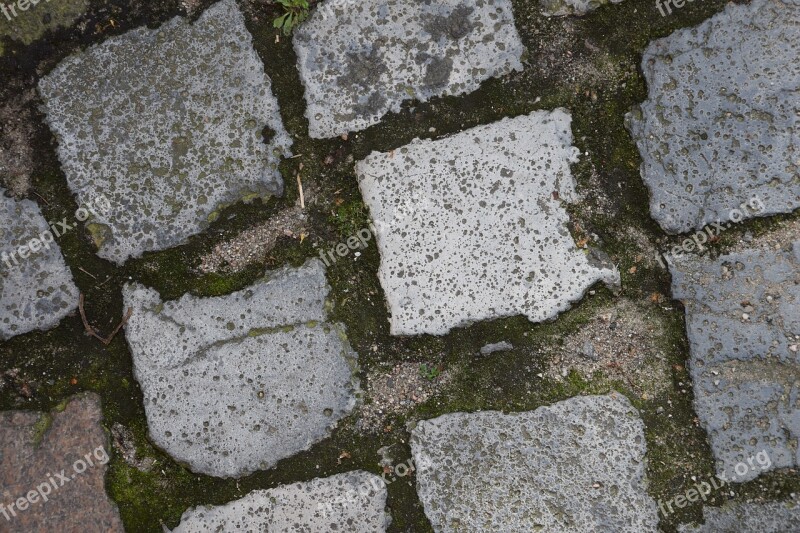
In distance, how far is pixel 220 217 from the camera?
2.20 m

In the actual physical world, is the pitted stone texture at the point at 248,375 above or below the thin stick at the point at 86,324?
below

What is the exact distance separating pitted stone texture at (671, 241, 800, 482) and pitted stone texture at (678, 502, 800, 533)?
11 cm

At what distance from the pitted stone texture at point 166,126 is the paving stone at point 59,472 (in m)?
0.66

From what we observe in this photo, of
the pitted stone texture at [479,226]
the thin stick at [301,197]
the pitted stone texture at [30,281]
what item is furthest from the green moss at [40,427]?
the pitted stone texture at [479,226]

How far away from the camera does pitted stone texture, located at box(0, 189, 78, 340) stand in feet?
7.24

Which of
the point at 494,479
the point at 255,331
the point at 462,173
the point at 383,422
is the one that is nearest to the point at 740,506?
the point at 494,479

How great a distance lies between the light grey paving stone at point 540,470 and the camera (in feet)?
6.90

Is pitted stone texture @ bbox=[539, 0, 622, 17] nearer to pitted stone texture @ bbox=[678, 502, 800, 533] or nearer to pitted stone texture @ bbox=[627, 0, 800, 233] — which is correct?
pitted stone texture @ bbox=[627, 0, 800, 233]

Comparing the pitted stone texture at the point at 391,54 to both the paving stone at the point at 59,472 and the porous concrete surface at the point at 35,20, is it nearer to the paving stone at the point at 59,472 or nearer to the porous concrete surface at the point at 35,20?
the porous concrete surface at the point at 35,20

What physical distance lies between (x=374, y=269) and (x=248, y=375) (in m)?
0.61

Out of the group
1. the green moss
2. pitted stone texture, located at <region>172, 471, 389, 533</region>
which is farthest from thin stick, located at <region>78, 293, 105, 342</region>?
pitted stone texture, located at <region>172, 471, 389, 533</region>

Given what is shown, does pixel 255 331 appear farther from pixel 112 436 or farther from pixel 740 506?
pixel 740 506

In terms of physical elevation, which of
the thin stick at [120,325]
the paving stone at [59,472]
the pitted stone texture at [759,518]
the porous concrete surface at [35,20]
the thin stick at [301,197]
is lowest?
the pitted stone texture at [759,518]

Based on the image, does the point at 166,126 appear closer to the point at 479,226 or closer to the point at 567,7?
the point at 479,226
